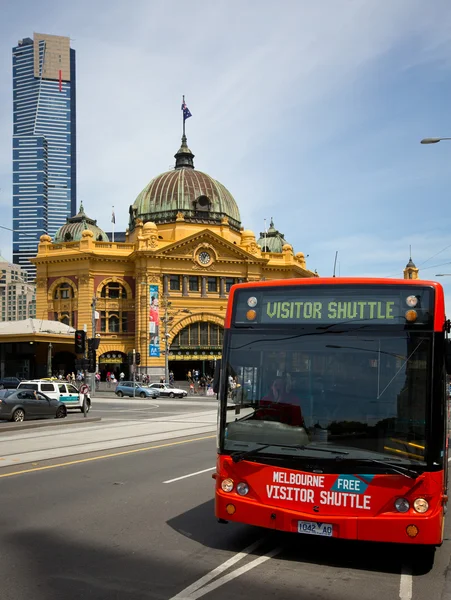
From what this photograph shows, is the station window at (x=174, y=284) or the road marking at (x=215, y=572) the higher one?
the station window at (x=174, y=284)

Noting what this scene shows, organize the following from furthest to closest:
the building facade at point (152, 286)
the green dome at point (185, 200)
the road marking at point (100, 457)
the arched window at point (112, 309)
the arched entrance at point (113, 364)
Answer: the green dome at point (185, 200) < the arched window at point (112, 309) < the arched entrance at point (113, 364) < the building facade at point (152, 286) < the road marking at point (100, 457)

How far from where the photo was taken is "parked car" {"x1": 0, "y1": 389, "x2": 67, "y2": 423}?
23.8m

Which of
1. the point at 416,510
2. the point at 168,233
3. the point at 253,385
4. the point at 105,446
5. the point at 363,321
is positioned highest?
the point at 168,233

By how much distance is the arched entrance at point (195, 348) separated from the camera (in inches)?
2785

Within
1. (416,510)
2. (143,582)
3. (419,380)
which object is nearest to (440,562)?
(416,510)

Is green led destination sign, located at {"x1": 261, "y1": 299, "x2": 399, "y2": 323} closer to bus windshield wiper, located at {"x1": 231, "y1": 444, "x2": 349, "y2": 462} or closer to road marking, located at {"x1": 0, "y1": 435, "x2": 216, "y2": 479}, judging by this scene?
bus windshield wiper, located at {"x1": 231, "y1": 444, "x2": 349, "y2": 462}

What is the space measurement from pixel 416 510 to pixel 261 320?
98.1 inches

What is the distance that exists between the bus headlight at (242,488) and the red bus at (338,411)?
1 cm

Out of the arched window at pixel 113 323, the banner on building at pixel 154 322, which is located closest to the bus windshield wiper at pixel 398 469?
the banner on building at pixel 154 322

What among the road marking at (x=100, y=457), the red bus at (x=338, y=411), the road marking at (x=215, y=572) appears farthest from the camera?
the road marking at (x=100, y=457)

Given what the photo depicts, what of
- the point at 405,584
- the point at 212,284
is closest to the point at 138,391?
the point at 212,284

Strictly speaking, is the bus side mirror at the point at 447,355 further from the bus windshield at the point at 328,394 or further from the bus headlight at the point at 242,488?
the bus headlight at the point at 242,488

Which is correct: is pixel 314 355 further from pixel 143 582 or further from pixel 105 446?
pixel 105 446

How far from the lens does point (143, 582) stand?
19.8 feet
